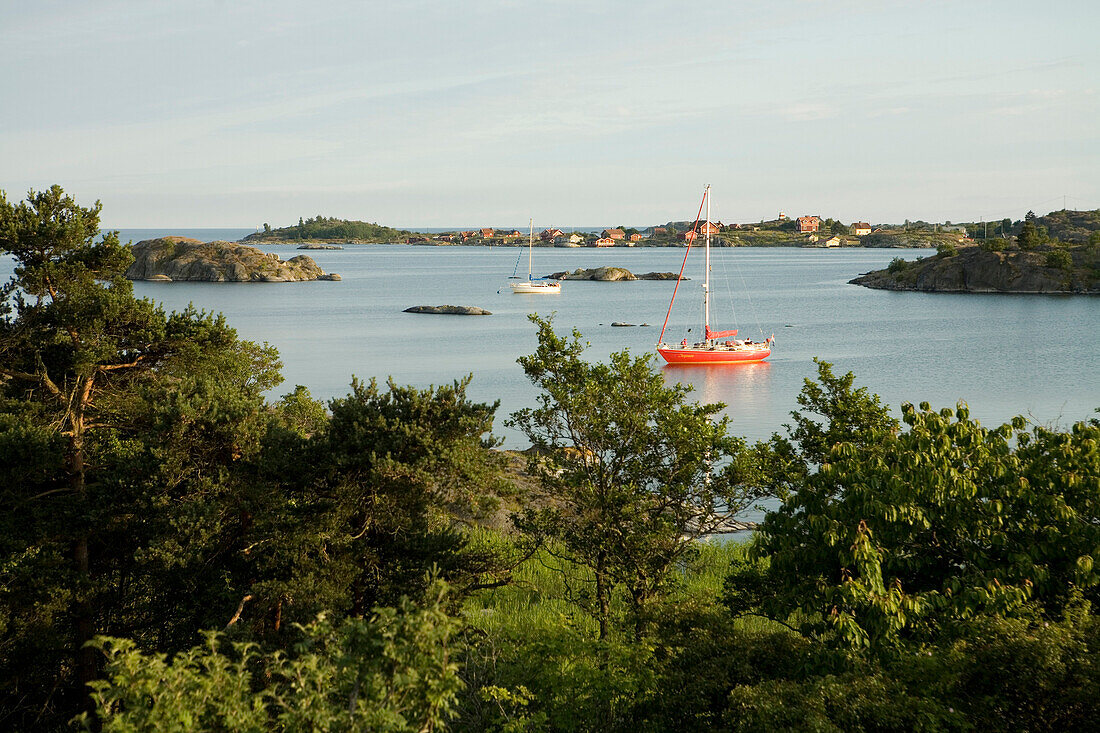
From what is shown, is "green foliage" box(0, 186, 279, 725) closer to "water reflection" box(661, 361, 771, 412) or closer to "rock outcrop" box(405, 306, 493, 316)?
"water reflection" box(661, 361, 771, 412)

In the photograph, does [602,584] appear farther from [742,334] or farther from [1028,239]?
[1028,239]

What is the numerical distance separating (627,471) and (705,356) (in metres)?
42.4

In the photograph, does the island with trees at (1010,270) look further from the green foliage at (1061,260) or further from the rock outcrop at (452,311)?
the rock outcrop at (452,311)

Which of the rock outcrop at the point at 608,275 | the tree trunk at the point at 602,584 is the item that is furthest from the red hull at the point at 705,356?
the rock outcrop at the point at 608,275

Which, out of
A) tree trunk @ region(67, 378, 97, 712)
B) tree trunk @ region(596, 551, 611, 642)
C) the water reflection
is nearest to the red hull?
the water reflection

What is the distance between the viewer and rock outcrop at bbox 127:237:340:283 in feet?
391

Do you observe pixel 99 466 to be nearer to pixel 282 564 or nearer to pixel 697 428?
pixel 282 564

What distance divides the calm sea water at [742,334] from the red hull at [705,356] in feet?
2.69

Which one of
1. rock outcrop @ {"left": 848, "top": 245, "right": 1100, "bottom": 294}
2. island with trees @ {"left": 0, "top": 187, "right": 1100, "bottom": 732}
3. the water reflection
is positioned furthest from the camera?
rock outcrop @ {"left": 848, "top": 245, "right": 1100, "bottom": 294}

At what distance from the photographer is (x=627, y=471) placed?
13594 mm

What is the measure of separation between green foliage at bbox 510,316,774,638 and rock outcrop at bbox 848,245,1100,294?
100 meters

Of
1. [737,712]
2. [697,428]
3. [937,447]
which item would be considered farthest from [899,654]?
[697,428]

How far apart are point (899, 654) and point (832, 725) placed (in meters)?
1.83

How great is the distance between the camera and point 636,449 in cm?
1349
